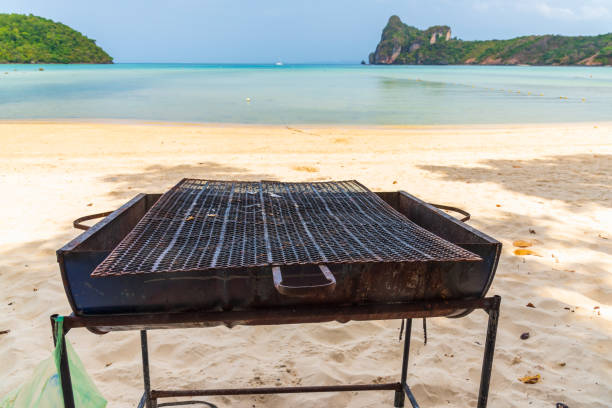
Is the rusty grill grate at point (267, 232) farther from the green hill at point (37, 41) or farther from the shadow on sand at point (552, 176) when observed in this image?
the green hill at point (37, 41)

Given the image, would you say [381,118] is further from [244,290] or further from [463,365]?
[244,290]

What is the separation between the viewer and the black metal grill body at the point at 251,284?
1.28 meters

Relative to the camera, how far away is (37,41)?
9600 centimetres

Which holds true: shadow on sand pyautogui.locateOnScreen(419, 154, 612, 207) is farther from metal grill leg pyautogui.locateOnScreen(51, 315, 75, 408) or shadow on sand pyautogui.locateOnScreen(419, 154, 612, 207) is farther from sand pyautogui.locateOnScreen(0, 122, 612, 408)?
metal grill leg pyautogui.locateOnScreen(51, 315, 75, 408)

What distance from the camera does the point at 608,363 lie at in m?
2.50

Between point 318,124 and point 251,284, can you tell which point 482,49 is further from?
point 251,284

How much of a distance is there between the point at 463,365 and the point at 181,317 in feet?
6.21

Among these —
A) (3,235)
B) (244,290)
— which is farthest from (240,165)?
(244,290)

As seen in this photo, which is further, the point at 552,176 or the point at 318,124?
the point at 318,124

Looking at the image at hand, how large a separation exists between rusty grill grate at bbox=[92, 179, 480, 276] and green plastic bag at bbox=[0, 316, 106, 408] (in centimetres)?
37

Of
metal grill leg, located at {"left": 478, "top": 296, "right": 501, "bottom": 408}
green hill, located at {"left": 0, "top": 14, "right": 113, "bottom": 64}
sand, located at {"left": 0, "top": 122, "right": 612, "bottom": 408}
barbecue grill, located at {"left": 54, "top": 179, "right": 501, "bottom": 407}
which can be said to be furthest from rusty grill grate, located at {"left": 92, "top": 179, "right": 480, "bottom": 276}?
green hill, located at {"left": 0, "top": 14, "right": 113, "bottom": 64}

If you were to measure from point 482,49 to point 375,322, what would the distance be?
468 ft

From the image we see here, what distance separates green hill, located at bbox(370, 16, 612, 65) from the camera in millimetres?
105125

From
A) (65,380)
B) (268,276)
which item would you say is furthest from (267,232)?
(65,380)
